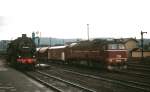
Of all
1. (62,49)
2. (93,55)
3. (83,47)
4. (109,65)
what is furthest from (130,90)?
(62,49)

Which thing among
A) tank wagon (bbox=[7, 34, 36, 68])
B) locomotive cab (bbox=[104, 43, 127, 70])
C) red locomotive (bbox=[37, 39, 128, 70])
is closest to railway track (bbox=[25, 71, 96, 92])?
locomotive cab (bbox=[104, 43, 127, 70])

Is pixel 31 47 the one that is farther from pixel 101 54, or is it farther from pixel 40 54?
pixel 40 54

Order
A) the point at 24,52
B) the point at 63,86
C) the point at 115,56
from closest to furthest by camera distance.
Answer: the point at 63,86 < the point at 115,56 < the point at 24,52

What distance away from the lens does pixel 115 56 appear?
27.1 m

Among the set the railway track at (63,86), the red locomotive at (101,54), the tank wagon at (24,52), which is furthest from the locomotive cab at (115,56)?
the tank wagon at (24,52)

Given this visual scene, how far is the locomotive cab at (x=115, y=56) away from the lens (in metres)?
26.9

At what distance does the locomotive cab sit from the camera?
26852 millimetres

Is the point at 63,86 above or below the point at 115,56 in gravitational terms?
below

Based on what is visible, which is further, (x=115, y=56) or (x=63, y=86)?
(x=115, y=56)

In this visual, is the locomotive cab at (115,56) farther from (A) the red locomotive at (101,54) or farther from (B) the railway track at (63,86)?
(B) the railway track at (63,86)

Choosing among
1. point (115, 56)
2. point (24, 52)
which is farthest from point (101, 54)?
point (24, 52)

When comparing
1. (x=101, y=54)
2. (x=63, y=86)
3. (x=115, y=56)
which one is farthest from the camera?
(x=101, y=54)

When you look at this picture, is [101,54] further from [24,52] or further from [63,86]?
[63,86]

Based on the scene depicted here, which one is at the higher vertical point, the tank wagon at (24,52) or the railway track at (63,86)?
the tank wagon at (24,52)
